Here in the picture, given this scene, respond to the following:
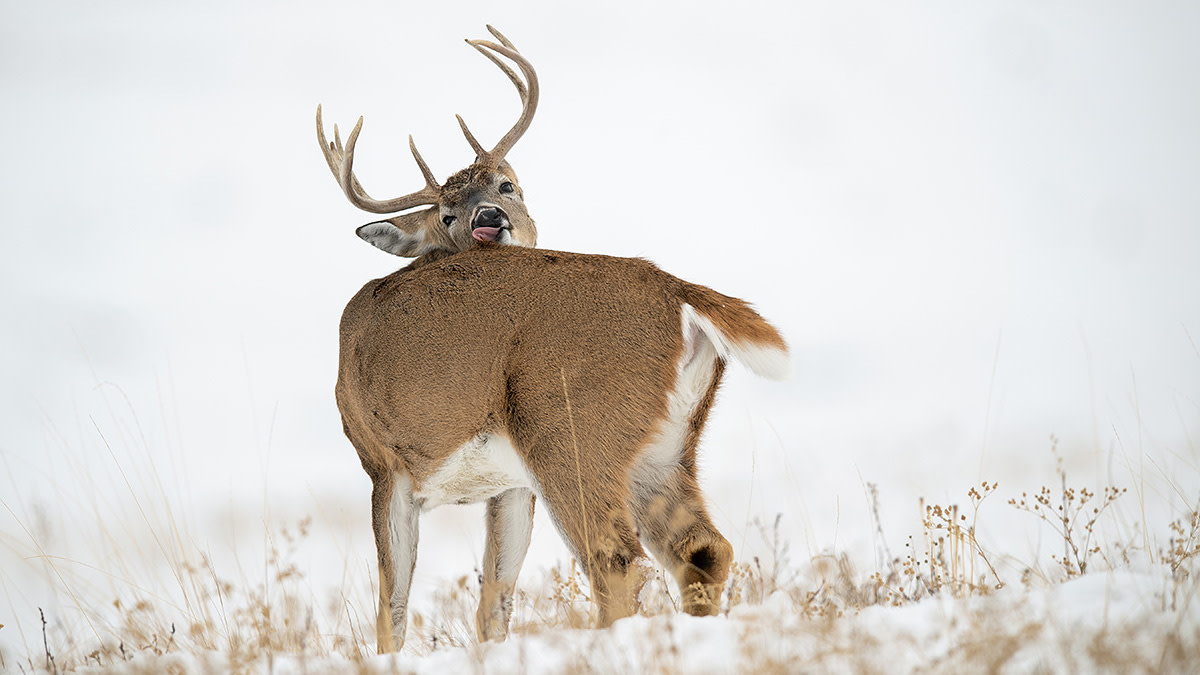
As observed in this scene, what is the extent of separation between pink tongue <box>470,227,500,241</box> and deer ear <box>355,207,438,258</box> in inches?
23.8

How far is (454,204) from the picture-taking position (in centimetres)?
680

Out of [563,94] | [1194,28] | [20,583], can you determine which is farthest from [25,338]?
[563,94]

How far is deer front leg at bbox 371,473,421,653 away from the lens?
5137 millimetres

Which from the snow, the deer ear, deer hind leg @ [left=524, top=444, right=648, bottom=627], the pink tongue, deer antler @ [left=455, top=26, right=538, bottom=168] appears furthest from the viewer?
deer antler @ [left=455, top=26, right=538, bottom=168]

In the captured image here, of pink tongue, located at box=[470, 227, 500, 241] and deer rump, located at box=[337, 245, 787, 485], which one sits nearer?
deer rump, located at box=[337, 245, 787, 485]

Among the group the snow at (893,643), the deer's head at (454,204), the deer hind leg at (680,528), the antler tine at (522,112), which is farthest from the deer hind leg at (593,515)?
the antler tine at (522,112)

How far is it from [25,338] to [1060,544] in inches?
1040

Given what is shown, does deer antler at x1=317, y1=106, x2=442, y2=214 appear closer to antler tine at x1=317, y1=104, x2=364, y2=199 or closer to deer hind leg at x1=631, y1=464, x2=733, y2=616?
antler tine at x1=317, y1=104, x2=364, y2=199

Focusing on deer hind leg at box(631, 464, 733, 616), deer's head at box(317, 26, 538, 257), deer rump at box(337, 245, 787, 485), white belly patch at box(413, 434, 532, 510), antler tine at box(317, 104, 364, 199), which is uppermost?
antler tine at box(317, 104, 364, 199)

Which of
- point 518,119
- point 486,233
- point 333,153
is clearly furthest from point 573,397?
point 333,153

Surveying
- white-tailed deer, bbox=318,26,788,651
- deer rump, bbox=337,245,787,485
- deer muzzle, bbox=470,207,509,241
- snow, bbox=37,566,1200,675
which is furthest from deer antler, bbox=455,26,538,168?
snow, bbox=37,566,1200,675

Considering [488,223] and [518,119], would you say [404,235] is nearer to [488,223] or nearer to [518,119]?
[488,223]

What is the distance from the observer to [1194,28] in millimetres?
49906

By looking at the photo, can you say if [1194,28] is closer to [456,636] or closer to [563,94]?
[456,636]
